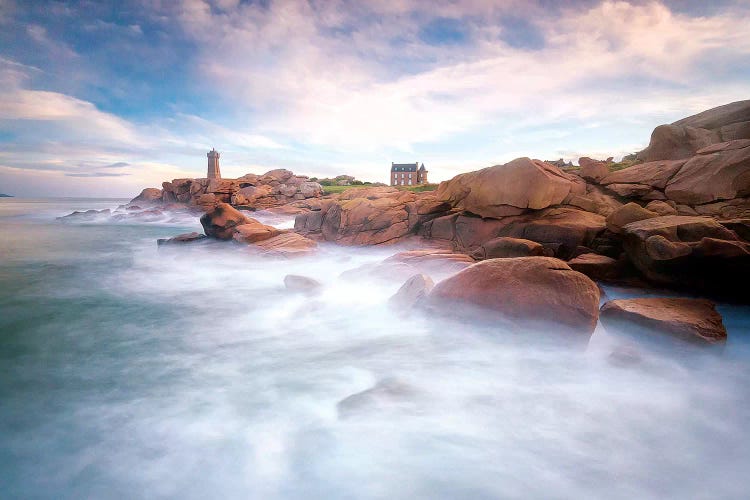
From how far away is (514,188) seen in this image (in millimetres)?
13062

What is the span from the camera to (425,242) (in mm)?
16188

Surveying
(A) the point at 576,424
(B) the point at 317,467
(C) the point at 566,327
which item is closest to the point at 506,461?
(A) the point at 576,424

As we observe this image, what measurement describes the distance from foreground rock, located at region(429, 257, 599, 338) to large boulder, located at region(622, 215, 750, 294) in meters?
2.97

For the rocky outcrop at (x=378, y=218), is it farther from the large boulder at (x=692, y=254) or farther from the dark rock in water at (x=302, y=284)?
the large boulder at (x=692, y=254)

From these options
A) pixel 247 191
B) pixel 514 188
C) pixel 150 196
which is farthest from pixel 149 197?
pixel 514 188

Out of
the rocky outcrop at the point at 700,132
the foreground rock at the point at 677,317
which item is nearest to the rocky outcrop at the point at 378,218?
the rocky outcrop at the point at 700,132

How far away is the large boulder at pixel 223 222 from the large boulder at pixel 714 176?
1839cm

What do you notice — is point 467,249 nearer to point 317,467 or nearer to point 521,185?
point 521,185

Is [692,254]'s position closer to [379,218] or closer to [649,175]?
[649,175]

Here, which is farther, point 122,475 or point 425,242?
point 425,242

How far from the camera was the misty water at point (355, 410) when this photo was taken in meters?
3.88

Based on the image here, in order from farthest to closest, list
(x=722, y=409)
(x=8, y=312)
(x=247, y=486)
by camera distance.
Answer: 1. (x=8, y=312)
2. (x=722, y=409)
3. (x=247, y=486)

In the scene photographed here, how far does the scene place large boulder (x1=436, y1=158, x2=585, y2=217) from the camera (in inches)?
506

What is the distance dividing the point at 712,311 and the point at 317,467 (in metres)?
7.43
